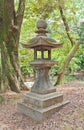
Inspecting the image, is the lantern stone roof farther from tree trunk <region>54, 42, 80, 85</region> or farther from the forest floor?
tree trunk <region>54, 42, 80, 85</region>

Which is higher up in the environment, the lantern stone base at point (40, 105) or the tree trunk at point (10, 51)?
the tree trunk at point (10, 51)

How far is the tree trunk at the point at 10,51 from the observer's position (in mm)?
4836

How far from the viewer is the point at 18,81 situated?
16.8 feet

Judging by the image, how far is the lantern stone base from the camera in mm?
3217

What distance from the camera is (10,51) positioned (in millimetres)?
5070

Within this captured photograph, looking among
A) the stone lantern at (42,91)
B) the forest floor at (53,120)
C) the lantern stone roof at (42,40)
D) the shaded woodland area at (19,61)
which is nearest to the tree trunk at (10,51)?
the shaded woodland area at (19,61)

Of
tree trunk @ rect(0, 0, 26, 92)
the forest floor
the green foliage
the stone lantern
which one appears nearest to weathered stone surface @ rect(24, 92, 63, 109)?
the stone lantern

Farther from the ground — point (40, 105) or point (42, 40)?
point (42, 40)

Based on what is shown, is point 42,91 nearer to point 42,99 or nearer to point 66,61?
point 42,99

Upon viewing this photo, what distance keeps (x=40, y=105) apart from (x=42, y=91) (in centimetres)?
28

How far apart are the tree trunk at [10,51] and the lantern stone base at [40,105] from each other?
130 cm

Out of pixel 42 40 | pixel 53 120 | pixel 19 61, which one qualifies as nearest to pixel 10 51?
pixel 19 61

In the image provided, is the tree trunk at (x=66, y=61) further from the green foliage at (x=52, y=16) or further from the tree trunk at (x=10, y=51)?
the tree trunk at (x=10, y=51)

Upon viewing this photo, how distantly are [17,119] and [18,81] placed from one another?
6.03 feet
